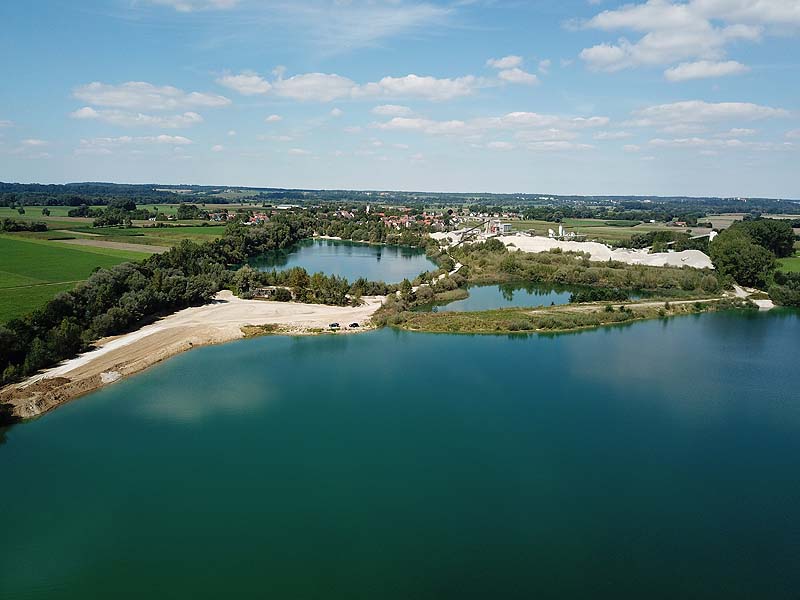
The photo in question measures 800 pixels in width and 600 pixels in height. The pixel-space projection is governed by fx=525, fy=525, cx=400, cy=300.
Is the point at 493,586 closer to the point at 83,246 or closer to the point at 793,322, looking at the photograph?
the point at 793,322

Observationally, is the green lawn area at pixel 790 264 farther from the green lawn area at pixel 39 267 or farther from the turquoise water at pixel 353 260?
the green lawn area at pixel 39 267

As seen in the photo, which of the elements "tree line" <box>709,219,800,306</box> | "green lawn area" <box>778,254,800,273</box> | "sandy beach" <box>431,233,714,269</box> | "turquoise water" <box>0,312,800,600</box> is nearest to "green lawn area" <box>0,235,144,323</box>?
"turquoise water" <box>0,312,800,600</box>

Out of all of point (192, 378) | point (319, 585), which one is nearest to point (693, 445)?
point (319, 585)

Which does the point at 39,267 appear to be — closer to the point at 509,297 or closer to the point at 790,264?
the point at 509,297

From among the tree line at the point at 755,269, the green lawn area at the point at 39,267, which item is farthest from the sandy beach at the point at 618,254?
the green lawn area at the point at 39,267

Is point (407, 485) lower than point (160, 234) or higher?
lower

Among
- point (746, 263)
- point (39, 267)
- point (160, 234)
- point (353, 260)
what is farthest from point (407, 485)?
point (160, 234)

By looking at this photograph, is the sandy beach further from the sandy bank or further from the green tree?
the sandy bank
